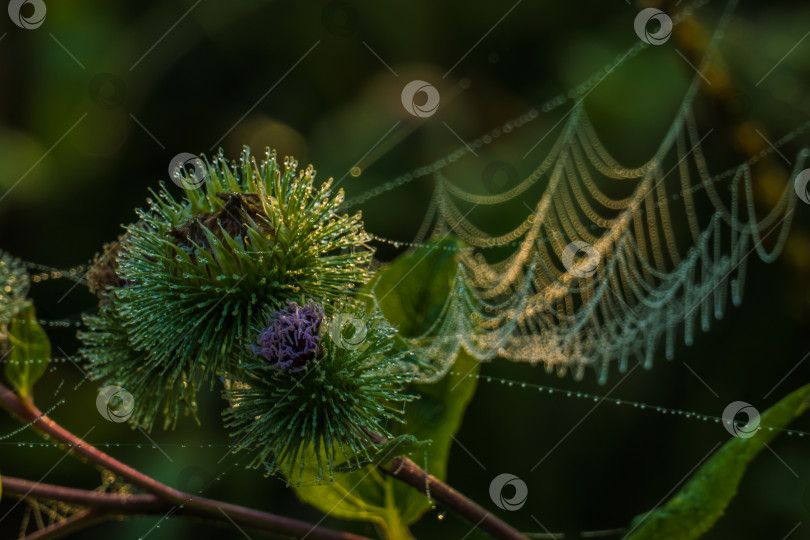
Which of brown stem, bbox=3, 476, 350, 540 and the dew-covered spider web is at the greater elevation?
the dew-covered spider web

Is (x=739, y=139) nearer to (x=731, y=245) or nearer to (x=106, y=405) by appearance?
(x=731, y=245)

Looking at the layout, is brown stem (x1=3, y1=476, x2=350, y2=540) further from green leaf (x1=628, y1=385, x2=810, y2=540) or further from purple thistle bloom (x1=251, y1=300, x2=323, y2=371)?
green leaf (x1=628, y1=385, x2=810, y2=540)

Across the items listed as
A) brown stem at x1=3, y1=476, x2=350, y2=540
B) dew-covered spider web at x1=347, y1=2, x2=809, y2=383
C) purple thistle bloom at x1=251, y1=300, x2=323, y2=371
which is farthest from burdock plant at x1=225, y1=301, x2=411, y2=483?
dew-covered spider web at x1=347, y1=2, x2=809, y2=383

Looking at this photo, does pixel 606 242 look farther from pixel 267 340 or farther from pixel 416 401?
pixel 267 340

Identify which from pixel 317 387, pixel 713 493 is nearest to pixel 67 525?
pixel 317 387

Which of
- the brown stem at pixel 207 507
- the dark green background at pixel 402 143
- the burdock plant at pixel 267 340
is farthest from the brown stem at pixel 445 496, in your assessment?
the dark green background at pixel 402 143

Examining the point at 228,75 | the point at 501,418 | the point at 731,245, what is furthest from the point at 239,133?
the point at 731,245
